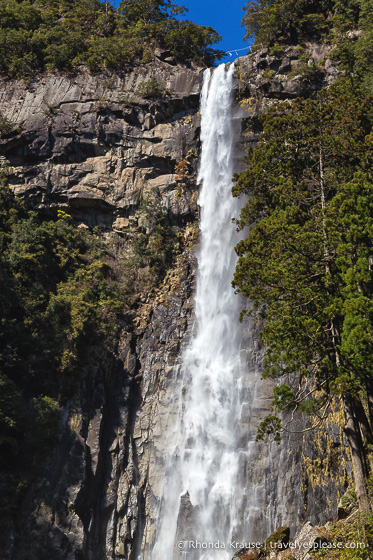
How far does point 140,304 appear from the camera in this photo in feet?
84.4

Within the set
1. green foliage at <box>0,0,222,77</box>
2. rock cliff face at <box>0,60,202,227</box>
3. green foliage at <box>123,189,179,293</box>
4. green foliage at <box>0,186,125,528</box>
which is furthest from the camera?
green foliage at <box>0,0,222,77</box>

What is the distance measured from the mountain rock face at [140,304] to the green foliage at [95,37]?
139 cm

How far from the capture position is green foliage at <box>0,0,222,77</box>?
32.0m

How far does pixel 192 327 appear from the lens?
23766mm

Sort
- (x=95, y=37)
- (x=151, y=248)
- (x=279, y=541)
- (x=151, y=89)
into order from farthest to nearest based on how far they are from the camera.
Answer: (x=95, y=37), (x=151, y=89), (x=151, y=248), (x=279, y=541)

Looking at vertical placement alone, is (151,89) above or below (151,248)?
above

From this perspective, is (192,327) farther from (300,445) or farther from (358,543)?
(358,543)

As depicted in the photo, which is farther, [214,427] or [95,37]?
[95,37]

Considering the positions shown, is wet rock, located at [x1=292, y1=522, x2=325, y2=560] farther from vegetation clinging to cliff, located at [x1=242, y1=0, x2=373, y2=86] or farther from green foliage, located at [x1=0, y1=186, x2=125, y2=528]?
vegetation clinging to cliff, located at [x1=242, y1=0, x2=373, y2=86]

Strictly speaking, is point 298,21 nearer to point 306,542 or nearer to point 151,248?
point 151,248

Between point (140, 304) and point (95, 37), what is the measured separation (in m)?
20.7

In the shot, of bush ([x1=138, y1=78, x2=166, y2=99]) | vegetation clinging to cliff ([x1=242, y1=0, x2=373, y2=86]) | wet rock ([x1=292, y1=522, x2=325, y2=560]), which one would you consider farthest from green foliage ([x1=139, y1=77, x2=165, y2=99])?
wet rock ([x1=292, y1=522, x2=325, y2=560])

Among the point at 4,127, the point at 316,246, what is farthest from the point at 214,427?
the point at 4,127

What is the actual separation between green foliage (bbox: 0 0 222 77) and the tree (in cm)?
1995
